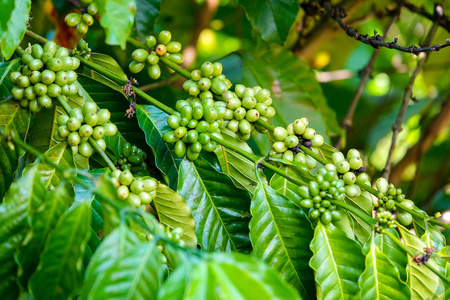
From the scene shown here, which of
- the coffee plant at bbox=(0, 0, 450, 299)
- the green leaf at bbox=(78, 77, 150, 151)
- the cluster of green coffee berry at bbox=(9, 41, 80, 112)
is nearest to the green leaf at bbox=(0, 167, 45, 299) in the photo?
the coffee plant at bbox=(0, 0, 450, 299)

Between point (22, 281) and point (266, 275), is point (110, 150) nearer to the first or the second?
point (22, 281)

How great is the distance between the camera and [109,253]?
622mm

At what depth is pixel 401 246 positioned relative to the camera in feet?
2.90

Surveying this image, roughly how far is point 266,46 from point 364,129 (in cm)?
96

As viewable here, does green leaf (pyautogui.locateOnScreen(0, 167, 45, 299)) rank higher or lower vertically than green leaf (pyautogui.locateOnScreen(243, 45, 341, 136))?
lower

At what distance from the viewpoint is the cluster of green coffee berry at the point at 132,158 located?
1034 millimetres

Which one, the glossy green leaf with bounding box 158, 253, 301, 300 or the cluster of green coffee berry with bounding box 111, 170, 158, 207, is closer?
the glossy green leaf with bounding box 158, 253, 301, 300

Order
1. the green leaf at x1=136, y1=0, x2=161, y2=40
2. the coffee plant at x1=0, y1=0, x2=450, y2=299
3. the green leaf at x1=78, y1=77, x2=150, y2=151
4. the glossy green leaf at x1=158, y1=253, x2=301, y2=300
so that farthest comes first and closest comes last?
the green leaf at x1=136, y1=0, x2=161, y2=40 → the green leaf at x1=78, y1=77, x2=150, y2=151 → the coffee plant at x1=0, y1=0, x2=450, y2=299 → the glossy green leaf at x1=158, y1=253, x2=301, y2=300

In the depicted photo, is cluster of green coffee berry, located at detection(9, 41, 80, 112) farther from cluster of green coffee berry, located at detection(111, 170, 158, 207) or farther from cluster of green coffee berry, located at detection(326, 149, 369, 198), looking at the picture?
cluster of green coffee berry, located at detection(326, 149, 369, 198)

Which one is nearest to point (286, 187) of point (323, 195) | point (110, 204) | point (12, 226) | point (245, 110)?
point (323, 195)

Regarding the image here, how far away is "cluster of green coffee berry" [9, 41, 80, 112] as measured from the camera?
0.93m

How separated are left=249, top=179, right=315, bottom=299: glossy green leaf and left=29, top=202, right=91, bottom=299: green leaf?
335mm

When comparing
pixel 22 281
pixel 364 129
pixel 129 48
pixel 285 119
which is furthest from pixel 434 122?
pixel 22 281

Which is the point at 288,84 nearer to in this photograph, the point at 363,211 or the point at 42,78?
the point at 363,211
